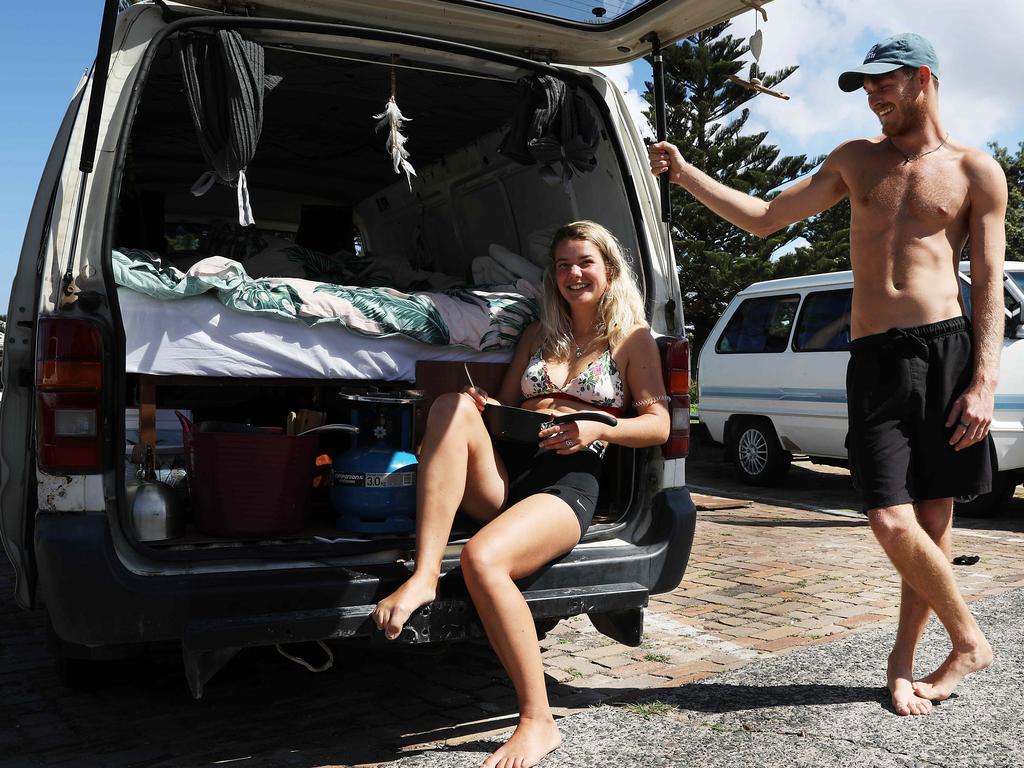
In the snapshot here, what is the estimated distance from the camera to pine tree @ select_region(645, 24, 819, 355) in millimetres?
27500

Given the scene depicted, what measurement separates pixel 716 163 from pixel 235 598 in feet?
89.8

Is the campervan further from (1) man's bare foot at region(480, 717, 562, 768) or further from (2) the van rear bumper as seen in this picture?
(1) man's bare foot at region(480, 717, 562, 768)

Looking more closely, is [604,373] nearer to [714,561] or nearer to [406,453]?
[406,453]

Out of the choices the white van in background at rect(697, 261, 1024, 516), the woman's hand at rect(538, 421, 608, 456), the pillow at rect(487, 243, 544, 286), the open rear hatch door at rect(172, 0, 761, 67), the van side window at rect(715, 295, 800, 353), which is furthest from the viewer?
the van side window at rect(715, 295, 800, 353)

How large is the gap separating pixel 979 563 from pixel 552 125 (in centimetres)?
378

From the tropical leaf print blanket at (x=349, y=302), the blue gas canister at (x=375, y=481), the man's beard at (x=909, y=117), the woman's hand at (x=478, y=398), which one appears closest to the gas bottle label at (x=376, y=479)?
the blue gas canister at (x=375, y=481)

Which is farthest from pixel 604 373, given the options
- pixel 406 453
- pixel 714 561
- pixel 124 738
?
pixel 714 561

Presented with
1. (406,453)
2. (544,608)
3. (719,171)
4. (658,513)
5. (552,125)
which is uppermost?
(719,171)

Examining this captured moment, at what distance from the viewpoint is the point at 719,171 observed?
28625mm

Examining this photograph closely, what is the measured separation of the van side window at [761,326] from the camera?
9703 millimetres

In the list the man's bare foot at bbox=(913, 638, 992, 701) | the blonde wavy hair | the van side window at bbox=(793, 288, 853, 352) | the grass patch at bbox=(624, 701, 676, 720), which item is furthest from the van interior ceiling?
the van side window at bbox=(793, 288, 853, 352)

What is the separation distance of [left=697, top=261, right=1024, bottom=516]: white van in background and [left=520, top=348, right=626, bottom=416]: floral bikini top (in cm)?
517

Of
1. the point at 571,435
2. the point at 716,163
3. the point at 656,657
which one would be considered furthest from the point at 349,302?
the point at 716,163

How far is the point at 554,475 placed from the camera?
A: 10.9ft
